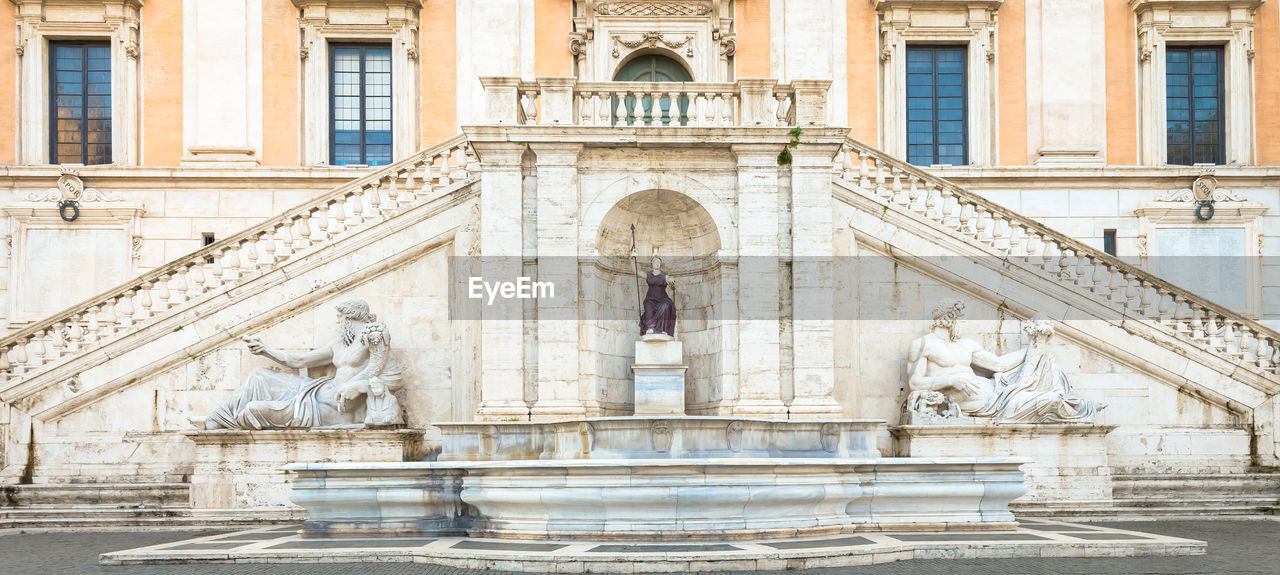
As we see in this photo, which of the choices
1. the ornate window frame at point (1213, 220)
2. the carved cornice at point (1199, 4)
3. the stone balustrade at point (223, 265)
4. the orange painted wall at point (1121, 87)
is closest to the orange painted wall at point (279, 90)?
the stone balustrade at point (223, 265)

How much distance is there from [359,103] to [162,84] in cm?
372

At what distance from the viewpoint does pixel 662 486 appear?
12.8 m

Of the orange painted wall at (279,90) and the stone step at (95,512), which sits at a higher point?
the orange painted wall at (279,90)

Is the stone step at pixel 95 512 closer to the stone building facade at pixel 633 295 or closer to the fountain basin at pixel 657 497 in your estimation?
the stone building facade at pixel 633 295

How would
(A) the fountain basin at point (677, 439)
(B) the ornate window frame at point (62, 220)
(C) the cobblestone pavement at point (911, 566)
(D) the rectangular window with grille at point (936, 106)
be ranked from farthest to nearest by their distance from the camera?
(D) the rectangular window with grille at point (936, 106) < (B) the ornate window frame at point (62, 220) < (A) the fountain basin at point (677, 439) < (C) the cobblestone pavement at point (911, 566)

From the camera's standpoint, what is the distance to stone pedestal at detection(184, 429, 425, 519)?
654 inches

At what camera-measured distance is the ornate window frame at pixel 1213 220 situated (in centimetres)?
2438

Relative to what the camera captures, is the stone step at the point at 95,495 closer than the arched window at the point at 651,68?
Yes

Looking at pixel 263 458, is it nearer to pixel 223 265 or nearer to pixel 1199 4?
pixel 223 265

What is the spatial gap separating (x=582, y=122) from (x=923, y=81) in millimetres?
9728

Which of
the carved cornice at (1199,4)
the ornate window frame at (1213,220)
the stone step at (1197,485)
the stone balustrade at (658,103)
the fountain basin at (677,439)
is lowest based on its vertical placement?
the stone step at (1197,485)

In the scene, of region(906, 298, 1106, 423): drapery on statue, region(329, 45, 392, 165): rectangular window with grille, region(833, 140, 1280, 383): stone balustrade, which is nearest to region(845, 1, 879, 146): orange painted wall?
region(833, 140, 1280, 383): stone balustrade

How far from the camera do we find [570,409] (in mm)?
17422

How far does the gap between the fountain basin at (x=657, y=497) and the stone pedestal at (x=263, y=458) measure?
288 cm
